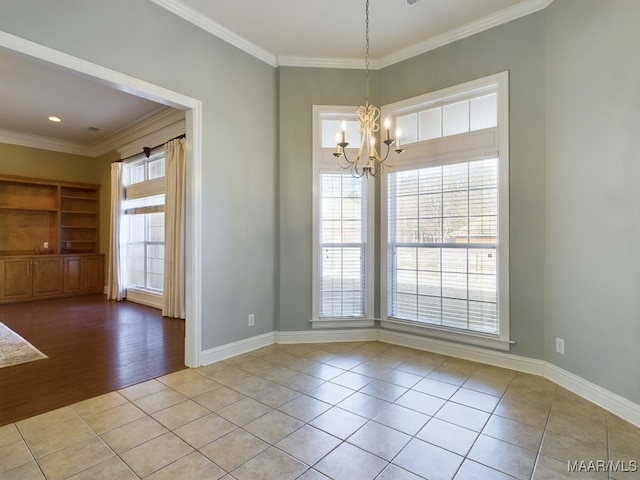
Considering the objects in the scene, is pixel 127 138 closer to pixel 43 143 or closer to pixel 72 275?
pixel 43 143

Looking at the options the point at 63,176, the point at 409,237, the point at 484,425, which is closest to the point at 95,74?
the point at 409,237

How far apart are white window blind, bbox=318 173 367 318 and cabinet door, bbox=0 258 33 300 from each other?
6.19 meters

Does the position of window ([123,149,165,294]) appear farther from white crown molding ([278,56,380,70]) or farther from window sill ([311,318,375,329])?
window sill ([311,318,375,329])

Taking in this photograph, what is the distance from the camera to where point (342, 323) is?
4.05m

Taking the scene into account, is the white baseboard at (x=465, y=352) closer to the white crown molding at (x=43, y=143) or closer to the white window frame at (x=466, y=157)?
the white window frame at (x=466, y=157)

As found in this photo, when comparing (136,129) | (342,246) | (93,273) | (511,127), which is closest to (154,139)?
(136,129)

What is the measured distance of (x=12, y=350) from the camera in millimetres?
3699

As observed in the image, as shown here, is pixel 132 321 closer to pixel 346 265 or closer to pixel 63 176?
pixel 346 265

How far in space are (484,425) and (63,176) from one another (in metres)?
8.91

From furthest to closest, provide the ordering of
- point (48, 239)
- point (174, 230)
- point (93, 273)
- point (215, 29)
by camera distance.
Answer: point (93, 273) < point (48, 239) < point (174, 230) < point (215, 29)

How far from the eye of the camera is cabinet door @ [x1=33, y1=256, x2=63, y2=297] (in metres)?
6.61

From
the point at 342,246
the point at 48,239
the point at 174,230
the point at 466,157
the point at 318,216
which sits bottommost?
the point at 342,246

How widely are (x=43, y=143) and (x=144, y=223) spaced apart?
294cm

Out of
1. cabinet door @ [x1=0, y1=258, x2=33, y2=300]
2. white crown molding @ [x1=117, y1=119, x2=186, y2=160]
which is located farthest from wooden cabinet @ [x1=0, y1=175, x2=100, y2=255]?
white crown molding @ [x1=117, y1=119, x2=186, y2=160]
